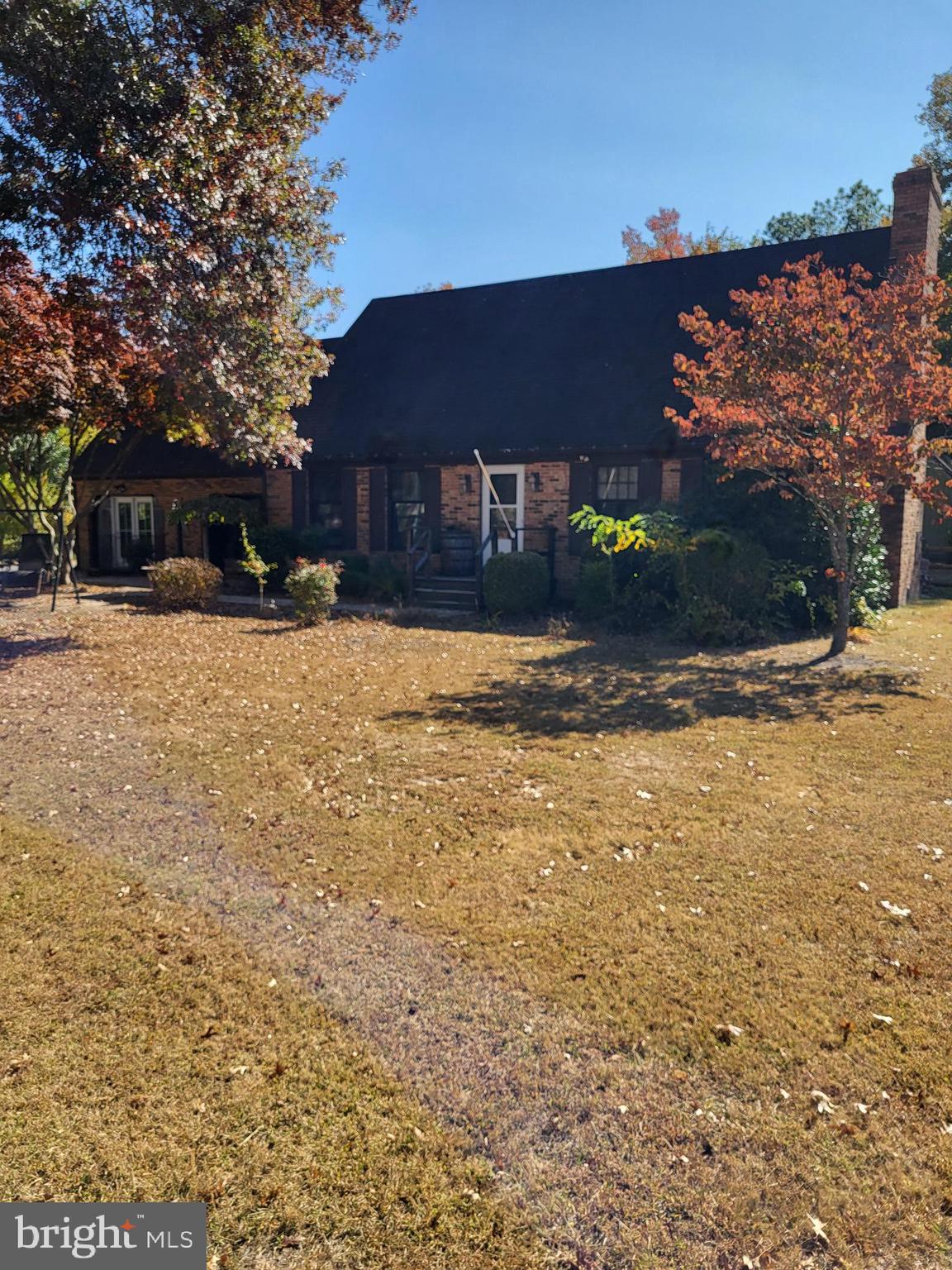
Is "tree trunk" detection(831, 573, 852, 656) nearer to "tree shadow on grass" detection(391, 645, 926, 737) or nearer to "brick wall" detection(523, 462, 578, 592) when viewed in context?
"tree shadow on grass" detection(391, 645, 926, 737)

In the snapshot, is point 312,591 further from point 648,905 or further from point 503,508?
point 648,905

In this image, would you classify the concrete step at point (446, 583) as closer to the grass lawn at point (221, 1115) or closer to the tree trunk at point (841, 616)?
the tree trunk at point (841, 616)

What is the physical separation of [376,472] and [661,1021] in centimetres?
1629

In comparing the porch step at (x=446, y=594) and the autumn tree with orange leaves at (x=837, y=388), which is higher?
the autumn tree with orange leaves at (x=837, y=388)

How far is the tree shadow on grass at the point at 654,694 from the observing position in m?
7.92

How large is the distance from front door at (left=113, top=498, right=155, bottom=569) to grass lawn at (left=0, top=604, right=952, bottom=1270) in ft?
46.3

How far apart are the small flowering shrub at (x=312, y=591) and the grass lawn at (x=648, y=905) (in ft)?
13.2

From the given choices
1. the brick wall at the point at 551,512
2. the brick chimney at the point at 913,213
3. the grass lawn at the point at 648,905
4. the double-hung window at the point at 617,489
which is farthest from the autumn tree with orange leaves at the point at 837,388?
the brick wall at the point at 551,512

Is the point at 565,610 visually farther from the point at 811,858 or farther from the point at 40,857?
the point at 40,857

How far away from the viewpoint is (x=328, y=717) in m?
7.86

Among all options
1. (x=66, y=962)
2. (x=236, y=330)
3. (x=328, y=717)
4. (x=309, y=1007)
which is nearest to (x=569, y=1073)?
(x=309, y=1007)

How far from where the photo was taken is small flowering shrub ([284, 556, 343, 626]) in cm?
1355

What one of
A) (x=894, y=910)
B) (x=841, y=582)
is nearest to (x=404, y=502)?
(x=841, y=582)

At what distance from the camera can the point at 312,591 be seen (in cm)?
1354
